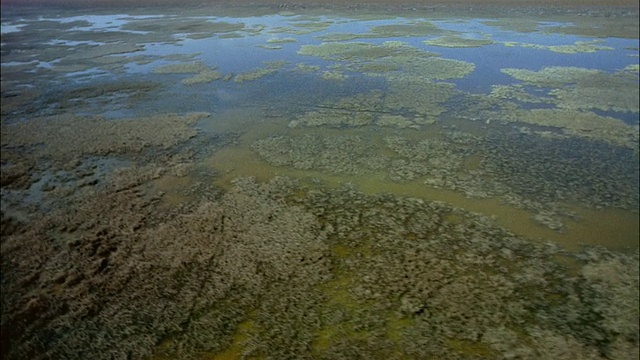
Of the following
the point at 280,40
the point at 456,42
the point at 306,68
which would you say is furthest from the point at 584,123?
the point at 280,40

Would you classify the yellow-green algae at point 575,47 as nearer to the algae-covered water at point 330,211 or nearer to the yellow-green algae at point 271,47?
the algae-covered water at point 330,211

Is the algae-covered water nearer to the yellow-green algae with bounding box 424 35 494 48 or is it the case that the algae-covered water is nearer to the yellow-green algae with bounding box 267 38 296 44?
the yellow-green algae with bounding box 424 35 494 48

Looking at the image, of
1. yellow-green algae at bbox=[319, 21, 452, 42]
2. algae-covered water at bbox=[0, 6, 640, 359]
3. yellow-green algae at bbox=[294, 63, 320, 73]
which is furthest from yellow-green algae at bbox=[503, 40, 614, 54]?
yellow-green algae at bbox=[294, 63, 320, 73]

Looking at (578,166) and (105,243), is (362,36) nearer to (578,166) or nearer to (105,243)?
(578,166)

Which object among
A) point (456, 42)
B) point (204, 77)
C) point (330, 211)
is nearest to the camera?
point (330, 211)

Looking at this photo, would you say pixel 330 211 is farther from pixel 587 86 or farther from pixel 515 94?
pixel 587 86

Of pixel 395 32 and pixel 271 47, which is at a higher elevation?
pixel 395 32
